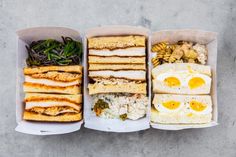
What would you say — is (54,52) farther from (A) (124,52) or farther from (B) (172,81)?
(B) (172,81)

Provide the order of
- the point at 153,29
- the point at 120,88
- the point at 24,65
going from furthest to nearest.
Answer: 1. the point at 153,29
2. the point at 24,65
3. the point at 120,88

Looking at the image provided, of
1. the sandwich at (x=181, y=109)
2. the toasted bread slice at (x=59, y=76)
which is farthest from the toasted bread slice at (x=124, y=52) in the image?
the sandwich at (x=181, y=109)

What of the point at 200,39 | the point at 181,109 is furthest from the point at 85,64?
the point at 200,39

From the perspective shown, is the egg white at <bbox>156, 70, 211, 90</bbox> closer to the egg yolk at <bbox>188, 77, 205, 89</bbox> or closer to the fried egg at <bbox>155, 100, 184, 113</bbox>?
the egg yolk at <bbox>188, 77, 205, 89</bbox>

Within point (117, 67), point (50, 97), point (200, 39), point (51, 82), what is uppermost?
point (200, 39)

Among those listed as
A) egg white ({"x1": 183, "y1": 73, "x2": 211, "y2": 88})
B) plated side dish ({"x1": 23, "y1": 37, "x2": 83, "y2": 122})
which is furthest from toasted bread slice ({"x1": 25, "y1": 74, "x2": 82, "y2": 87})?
egg white ({"x1": 183, "y1": 73, "x2": 211, "y2": 88})

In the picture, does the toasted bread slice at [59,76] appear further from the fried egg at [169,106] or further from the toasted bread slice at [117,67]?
the fried egg at [169,106]
